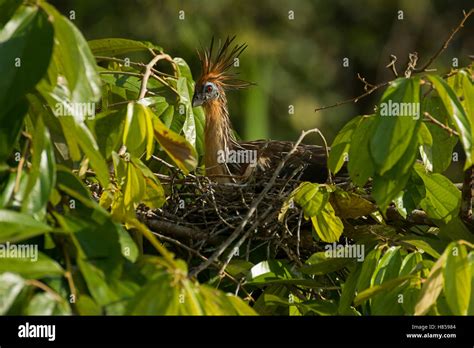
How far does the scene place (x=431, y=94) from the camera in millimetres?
3391

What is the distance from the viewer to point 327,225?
3531 mm

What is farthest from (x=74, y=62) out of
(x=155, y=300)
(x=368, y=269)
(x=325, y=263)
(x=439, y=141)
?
(x=439, y=141)

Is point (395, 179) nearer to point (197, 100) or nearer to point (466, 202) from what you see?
point (466, 202)

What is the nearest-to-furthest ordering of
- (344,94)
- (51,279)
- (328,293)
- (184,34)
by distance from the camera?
(51,279), (328,293), (184,34), (344,94)

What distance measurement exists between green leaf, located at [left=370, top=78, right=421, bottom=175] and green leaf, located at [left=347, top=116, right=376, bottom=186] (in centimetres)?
19

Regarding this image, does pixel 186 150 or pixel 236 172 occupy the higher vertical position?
pixel 186 150

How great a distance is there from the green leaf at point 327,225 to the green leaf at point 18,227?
1.46 metres

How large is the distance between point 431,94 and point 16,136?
1.54 meters

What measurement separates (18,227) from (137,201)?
915 mm

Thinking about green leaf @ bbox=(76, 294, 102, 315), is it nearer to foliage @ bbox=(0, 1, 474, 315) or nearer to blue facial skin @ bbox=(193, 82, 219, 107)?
foliage @ bbox=(0, 1, 474, 315)

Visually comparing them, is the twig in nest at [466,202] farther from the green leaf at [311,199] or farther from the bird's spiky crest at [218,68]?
the bird's spiky crest at [218,68]
